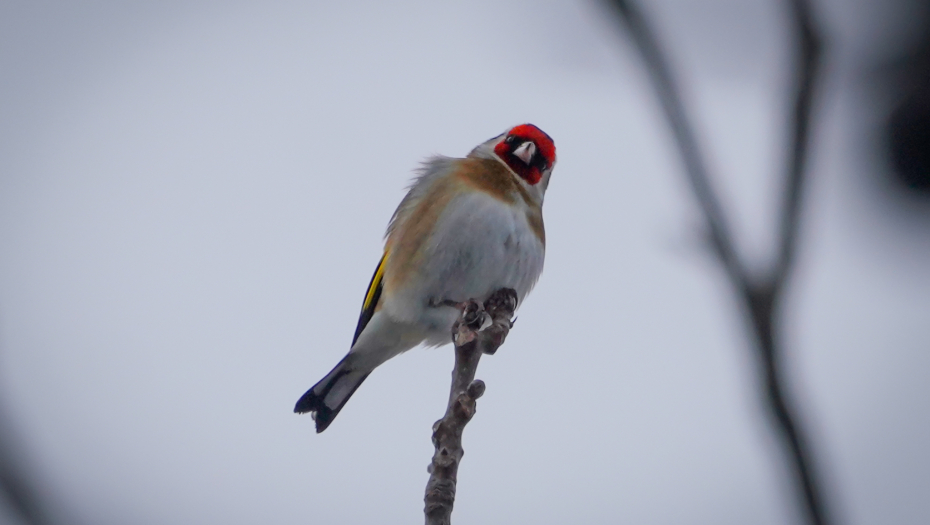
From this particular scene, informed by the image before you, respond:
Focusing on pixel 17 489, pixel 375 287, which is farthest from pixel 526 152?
pixel 17 489

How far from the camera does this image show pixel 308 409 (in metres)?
4.28

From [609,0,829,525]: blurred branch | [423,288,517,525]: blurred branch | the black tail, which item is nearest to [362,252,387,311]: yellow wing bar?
the black tail

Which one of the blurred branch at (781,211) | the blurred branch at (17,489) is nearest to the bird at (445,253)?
the blurred branch at (781,211)

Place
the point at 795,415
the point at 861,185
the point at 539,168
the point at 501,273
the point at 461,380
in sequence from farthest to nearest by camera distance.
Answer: the point at 539,168
the point at 501,273
the point at 461,380
the point at 861,185
the point at 795,415

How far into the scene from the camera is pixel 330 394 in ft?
14.2

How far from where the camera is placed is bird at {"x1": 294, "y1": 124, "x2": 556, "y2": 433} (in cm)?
390

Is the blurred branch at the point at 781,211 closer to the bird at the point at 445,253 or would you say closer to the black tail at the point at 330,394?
the bird at the point at 445,253

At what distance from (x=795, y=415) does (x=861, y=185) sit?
0.91ft

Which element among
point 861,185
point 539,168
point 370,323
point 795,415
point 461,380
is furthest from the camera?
point 539,168

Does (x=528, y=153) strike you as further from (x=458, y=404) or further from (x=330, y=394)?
(x=458, y=404)

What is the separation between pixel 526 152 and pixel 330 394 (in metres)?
1.53

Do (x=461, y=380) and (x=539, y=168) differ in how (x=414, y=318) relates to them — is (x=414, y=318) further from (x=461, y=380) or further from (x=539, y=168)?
(x=461, y=380)

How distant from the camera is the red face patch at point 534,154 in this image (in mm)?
4551

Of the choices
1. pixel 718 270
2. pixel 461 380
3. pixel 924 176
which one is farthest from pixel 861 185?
pixel 461 380
